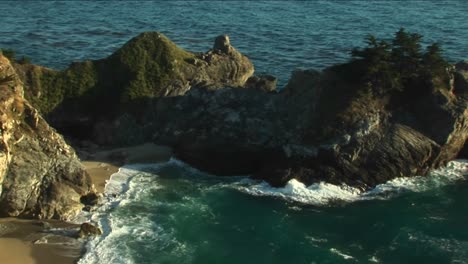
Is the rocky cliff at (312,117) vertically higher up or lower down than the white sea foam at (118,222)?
higher up

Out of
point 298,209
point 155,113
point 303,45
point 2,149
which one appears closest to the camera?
point 2,149

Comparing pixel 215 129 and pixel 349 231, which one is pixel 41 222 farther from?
pixel 349 231

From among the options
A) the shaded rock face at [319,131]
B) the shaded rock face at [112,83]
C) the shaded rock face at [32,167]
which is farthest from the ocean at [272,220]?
the shaded rock face at [112,83]

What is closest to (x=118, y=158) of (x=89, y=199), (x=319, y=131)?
(x=89, y=199)

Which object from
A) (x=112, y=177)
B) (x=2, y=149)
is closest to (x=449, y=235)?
(x=112, y=177)

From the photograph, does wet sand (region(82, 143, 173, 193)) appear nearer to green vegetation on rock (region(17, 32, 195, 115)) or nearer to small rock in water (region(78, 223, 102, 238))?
green vegetation on rock (region(17, 32, 195, 115))

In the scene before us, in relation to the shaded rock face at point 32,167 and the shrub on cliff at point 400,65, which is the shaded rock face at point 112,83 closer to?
the shaded rock face at point 32,167
